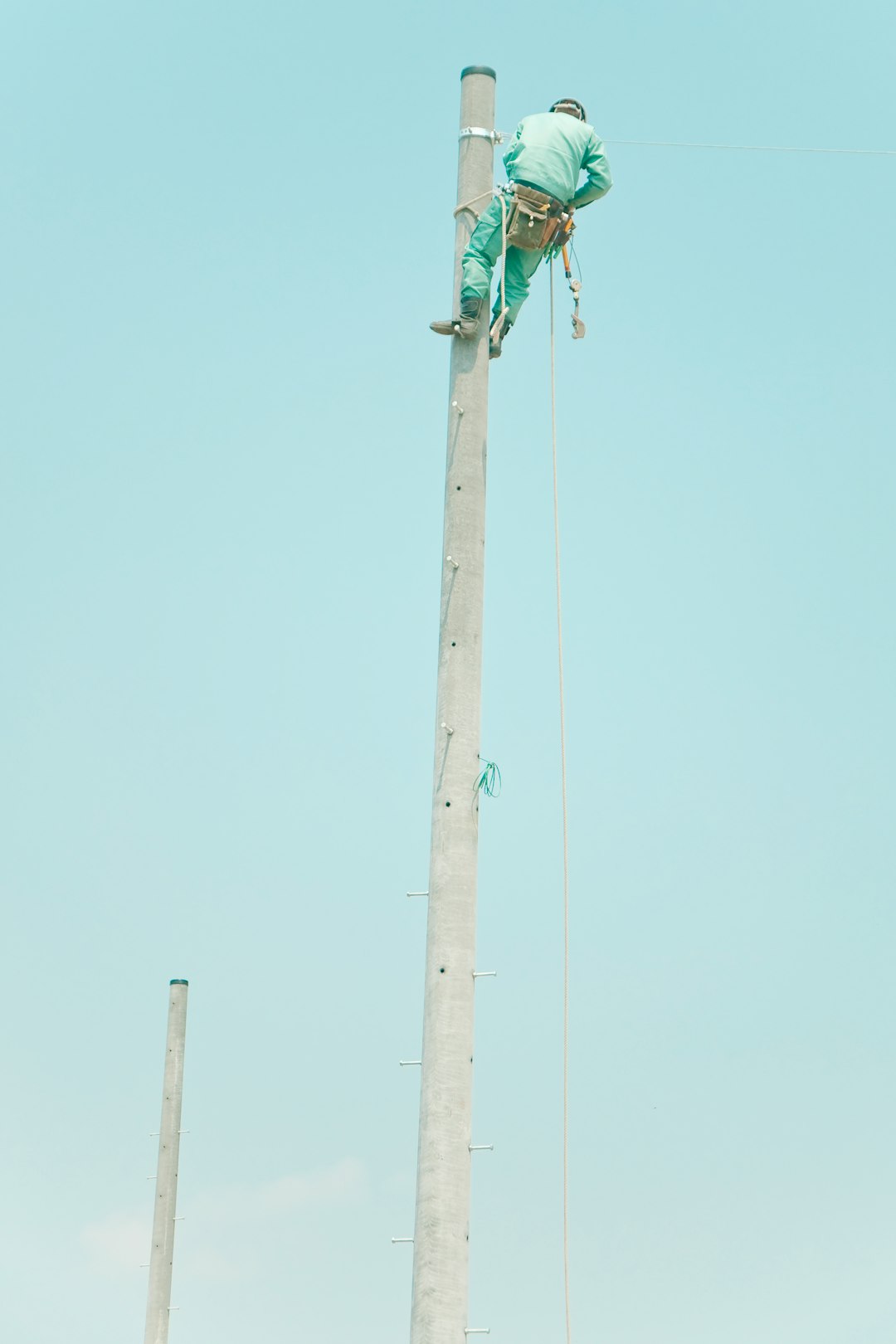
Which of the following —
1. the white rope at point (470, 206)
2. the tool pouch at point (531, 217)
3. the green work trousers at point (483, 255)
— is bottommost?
the green work trousers at point (483, 255)

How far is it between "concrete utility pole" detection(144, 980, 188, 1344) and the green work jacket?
999 centimetres

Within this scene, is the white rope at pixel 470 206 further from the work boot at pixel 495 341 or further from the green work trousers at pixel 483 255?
the work boot at pixel 495 341

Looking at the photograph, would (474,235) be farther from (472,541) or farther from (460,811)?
(460,811)

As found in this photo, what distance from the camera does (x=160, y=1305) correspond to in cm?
1487

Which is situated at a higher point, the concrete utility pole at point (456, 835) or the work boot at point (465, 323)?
the work boot at point (465, 323)

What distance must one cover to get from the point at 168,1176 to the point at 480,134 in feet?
34.7

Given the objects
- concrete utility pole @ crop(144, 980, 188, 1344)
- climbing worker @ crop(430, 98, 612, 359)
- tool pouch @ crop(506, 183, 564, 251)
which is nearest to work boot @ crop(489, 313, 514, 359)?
climbing worker @ crop(430, 98, 612, 359)

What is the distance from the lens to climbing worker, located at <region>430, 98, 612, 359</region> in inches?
291

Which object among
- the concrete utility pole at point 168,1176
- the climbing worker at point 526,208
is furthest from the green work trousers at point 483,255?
the concrete utility pole at point 168,1176

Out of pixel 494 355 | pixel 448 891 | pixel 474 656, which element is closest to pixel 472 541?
pixel 474 656

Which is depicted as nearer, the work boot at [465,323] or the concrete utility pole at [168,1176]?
the work boot at [465,323]

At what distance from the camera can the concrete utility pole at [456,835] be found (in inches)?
249

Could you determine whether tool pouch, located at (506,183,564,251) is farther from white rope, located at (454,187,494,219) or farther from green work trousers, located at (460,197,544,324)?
white rope, located at (454,187,494,219)

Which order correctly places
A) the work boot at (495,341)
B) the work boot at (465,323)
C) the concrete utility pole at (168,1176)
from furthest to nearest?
the concrete utility pole at (168,1176), the work boot at (495,341), the work boot at (465,323)
